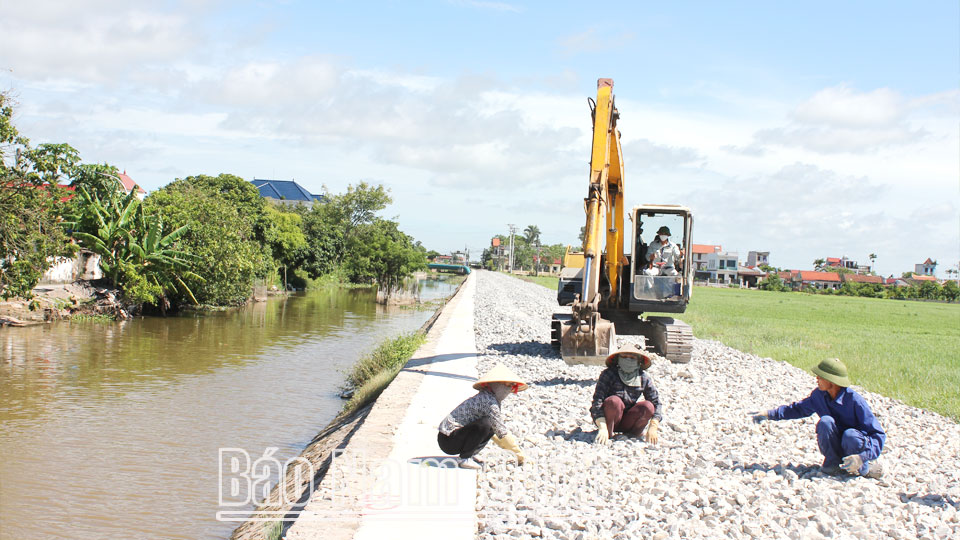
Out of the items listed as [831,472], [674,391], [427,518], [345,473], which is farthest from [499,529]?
[674,391]

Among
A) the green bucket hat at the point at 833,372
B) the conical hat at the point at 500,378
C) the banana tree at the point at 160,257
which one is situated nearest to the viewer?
the green bucket hat at the point at 833,372

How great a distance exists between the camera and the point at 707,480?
6.21 metres

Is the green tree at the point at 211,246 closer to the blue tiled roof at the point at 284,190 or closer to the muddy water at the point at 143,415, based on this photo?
the muddy water at the point at 143,415

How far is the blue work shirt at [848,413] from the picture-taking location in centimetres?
620

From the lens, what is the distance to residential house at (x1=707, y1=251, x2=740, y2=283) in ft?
451

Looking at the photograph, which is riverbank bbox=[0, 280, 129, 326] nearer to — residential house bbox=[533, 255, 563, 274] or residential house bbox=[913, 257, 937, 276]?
residential house bbox=[533, 255, 563, 274]

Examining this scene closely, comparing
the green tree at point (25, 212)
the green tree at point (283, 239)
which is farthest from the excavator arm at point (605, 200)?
the green tree at point (283, 239)

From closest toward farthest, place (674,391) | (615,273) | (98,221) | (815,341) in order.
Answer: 1. (674,391)
2. (615,273)
3. (815,341)
4. (98,221)

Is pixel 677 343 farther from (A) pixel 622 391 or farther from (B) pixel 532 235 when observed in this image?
(B) pixel 532 235

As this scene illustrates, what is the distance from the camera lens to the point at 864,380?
13547 millimetres

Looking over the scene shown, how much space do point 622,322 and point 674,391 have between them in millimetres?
3562

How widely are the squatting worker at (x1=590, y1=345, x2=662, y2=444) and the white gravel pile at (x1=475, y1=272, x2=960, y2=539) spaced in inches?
7.5

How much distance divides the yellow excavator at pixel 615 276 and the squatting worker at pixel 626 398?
411cm

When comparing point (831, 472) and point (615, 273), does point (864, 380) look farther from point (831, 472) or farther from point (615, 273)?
point (831, 472)
